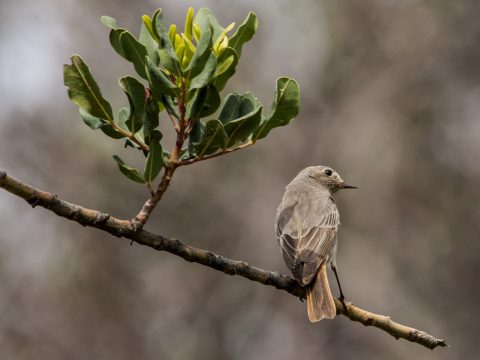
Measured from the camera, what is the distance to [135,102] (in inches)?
114

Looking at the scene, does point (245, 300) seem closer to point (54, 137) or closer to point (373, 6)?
point (54, 137)

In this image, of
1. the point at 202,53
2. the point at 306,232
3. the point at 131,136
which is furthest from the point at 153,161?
the point at 306,232

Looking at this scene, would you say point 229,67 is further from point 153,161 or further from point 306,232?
point 306,232

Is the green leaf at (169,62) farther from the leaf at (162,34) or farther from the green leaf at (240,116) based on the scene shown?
the green leaf at (240,116)

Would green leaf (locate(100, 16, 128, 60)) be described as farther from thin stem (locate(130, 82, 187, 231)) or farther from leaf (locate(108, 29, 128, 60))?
thin stem (locate(130, 82, 187, 231))

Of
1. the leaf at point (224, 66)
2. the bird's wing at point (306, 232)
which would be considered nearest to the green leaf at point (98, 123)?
the leaf at point (224, 66)

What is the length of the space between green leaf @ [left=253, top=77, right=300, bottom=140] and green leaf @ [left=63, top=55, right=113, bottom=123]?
682 mm

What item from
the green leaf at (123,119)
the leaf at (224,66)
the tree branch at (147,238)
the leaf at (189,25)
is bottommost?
the tree branch at (147,238)

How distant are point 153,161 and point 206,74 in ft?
1.29

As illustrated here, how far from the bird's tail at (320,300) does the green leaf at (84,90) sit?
2.33 meters

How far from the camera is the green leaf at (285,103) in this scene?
9.96 ft

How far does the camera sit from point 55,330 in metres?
9.80

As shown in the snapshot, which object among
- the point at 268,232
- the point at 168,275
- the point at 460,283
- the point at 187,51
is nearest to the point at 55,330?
the point at 168,275

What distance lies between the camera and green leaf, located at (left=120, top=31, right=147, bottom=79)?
2.79m
